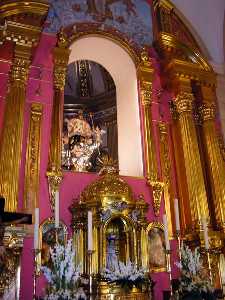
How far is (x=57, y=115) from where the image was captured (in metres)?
7.86

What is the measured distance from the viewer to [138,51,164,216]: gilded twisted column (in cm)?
792

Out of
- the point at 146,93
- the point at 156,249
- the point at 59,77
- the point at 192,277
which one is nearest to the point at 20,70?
the point at 59,77

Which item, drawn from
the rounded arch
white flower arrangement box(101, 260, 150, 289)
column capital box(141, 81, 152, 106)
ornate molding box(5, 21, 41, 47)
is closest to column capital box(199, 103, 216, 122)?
column capital box(141, 81, 152, 106)

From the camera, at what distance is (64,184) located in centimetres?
730

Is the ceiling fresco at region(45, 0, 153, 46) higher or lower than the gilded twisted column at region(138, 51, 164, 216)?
higher

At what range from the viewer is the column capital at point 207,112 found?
9.02m

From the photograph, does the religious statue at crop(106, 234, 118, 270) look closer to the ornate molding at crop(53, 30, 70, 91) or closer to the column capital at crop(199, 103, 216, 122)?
the ornate molding at crop(53, 30, 70, 91)

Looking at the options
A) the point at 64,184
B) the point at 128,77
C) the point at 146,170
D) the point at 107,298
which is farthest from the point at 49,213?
the point at 128,77

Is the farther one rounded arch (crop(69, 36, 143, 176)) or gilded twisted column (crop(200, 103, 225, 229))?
rounded arch (crop(69, 36, 143, 176))

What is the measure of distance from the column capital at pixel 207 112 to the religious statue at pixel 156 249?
3.04 m

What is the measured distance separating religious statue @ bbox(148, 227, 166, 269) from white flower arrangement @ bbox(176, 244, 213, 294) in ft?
4.28

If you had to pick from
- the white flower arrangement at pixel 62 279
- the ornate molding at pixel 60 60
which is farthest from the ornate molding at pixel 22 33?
the white flower arrangement at pixel 62 279

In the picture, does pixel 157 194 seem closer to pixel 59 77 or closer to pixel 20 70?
pixel 59 77

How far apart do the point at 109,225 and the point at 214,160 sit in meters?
2.95
